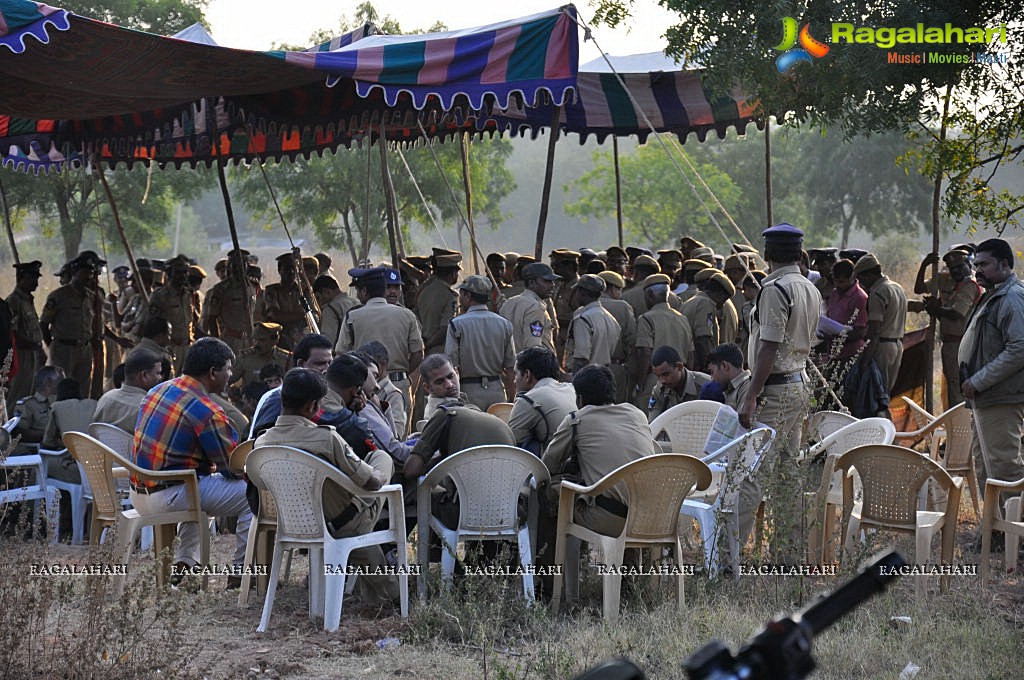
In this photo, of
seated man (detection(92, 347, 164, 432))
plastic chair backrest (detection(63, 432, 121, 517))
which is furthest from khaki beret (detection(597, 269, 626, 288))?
plastic chair backrest (detection(63, 432, 121, 517))

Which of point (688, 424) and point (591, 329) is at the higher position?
point (591, 329)

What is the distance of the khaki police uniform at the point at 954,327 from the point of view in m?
10.6

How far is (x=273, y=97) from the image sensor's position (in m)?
10.2

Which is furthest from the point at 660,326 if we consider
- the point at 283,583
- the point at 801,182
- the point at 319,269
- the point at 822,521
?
the point at 801,182

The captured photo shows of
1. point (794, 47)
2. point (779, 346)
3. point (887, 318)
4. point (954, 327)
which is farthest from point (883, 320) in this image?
point (779, 346)

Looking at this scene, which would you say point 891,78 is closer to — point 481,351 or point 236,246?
point 481,351

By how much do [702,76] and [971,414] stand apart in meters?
3.68

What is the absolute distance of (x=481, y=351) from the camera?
29.6 ft

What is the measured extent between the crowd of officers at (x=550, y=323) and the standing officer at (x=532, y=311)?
12 mm

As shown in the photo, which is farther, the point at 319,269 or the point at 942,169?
the point at 319,269

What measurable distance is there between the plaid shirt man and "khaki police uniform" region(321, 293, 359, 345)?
4.02m

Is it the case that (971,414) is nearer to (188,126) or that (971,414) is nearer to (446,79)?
(446,79)

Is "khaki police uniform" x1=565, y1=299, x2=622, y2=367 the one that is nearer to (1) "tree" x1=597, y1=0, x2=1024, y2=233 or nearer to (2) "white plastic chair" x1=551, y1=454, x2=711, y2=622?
(1) "tree" x1=597, y1=0, x2=1024, y2=233

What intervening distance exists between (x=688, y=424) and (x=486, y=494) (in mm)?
1864
